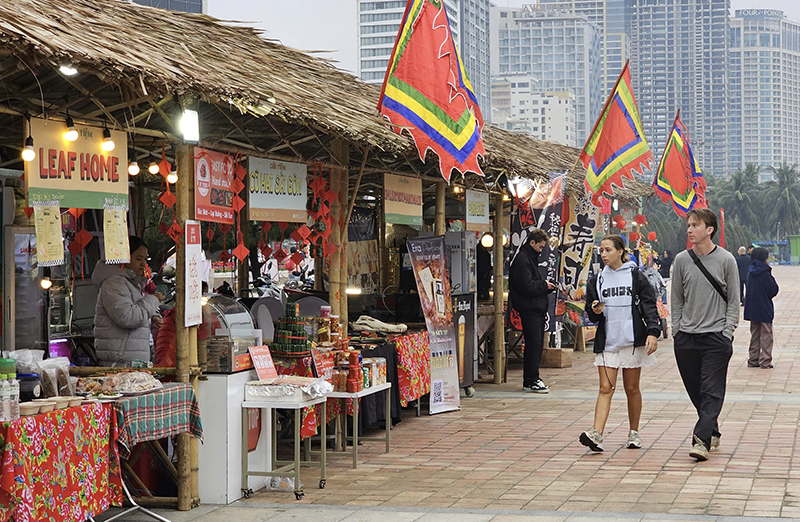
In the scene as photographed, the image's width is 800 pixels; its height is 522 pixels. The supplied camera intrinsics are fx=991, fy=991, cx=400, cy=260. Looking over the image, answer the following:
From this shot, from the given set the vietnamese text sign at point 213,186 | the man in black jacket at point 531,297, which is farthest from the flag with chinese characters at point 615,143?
the vietnamese text sign at point 213,186

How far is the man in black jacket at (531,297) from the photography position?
1182 cm

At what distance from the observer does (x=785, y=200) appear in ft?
349

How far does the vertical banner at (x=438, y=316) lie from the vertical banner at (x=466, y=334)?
26.7 inches

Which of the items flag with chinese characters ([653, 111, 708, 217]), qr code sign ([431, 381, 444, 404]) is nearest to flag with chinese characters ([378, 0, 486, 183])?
qr code sign ([431, 381, 444, 404])

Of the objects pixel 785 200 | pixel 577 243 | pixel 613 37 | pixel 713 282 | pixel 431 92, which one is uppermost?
pixel 613 37

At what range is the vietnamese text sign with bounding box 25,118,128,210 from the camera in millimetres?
5602

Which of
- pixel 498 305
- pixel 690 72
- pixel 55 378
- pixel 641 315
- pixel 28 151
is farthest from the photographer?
pixel 690 72

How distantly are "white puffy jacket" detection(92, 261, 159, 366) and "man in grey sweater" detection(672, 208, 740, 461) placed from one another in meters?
4.24

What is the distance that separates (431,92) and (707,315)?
119 inches

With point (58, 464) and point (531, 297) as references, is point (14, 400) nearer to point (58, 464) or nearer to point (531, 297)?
point (58, 464)

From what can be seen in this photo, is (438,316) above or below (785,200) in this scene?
below

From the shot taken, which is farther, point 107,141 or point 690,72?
point 690,72

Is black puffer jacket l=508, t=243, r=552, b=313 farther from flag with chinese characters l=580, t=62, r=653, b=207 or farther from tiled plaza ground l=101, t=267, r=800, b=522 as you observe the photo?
flag with chinese characters l=580, t=62, r=653, b=207

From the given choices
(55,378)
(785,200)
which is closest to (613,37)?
(785,200)
